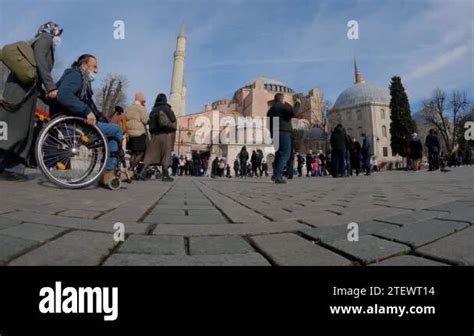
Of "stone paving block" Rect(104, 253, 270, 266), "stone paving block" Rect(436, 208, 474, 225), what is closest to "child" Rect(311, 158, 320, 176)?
"stone paving block" Rect(436, 208, 474, 225)

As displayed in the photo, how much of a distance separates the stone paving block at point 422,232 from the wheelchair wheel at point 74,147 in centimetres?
345

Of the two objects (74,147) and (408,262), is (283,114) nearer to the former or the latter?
(74,147)

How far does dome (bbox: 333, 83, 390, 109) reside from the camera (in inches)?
2687

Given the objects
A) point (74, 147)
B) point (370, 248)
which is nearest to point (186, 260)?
point (370, 248)

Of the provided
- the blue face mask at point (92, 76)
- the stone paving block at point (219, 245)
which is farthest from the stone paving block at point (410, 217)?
the blue face mask at point (92, 76)

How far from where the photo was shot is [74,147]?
4.09 m

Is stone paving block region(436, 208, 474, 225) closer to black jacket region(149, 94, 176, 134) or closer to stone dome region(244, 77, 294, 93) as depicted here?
black jacket region(149, 94, 176, 134)

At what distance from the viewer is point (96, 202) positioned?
2.97m

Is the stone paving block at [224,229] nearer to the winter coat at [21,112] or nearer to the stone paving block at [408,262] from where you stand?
the stone paving block at [408,262]

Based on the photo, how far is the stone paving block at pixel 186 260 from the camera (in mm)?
1269
